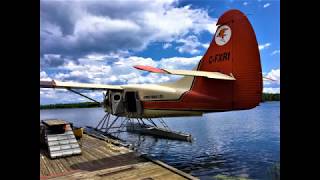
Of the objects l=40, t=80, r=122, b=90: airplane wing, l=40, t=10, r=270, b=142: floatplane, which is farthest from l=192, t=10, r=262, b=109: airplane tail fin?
l=40, t=80, r=122, b=90: airplane wing

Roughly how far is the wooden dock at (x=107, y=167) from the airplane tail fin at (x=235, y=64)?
4.12 meters

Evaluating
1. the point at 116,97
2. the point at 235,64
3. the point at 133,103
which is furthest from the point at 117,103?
the point at 235,64

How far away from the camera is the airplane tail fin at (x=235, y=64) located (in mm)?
10438

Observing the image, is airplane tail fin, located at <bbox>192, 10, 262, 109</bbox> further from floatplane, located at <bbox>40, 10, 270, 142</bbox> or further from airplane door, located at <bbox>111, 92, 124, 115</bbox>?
airplane door, located at <bbox>111, 92, 124, 115</bbox>

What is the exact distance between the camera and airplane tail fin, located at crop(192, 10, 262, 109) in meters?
10.4

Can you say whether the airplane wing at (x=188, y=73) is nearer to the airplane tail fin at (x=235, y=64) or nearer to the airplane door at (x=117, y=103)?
the airplane tail fin at (x=235, y=64)

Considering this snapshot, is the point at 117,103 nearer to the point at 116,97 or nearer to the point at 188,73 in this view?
the point at 116,97

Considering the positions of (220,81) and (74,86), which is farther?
(74,86)

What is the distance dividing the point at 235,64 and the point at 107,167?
20.2ft

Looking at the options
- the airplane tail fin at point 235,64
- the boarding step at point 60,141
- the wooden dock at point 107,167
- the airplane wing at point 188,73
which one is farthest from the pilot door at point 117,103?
the airplane wing at point 188,73

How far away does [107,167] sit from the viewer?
27.2 feet
